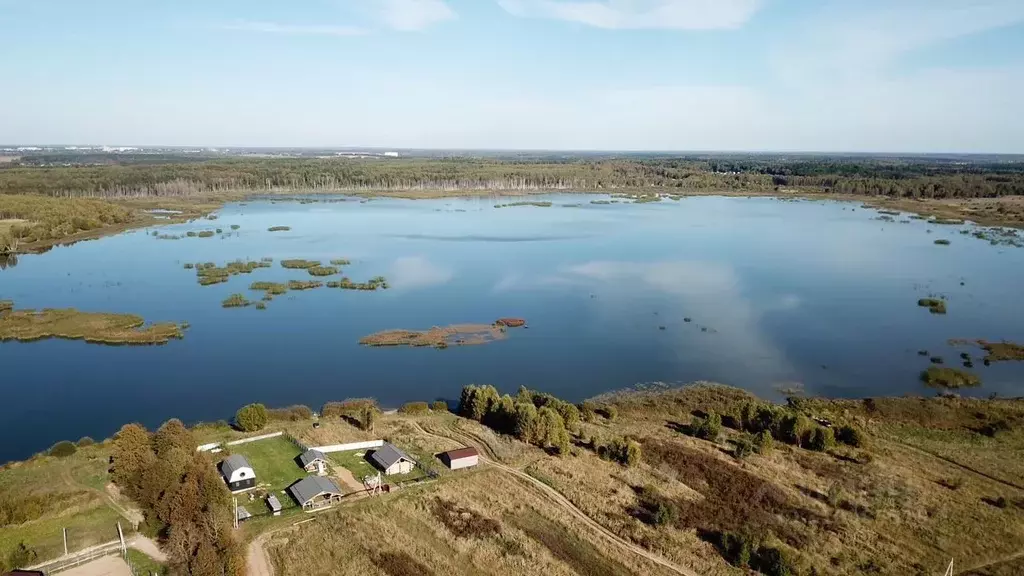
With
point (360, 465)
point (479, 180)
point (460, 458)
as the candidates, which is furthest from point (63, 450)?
point (479, 180)

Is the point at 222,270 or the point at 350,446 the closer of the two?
the point at 350,446

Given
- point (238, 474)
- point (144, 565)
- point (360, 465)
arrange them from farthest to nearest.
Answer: point (360, 465) → point (238, 474) → point (144, 565)

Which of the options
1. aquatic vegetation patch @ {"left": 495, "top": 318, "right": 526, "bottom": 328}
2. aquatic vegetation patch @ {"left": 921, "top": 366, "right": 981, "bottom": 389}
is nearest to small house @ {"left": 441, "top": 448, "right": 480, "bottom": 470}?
aquatic vegetation patch @ {"left": 495, "top": 318, "right": 526, "bottom": 328}

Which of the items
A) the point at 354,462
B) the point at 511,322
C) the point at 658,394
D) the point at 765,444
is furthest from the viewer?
the point at 511,322

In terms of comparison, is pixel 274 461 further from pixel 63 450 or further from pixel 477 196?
pixel 477 196

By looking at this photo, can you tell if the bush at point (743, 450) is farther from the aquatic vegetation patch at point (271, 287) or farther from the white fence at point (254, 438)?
the aquatic vegetation patch at point (271, 287)

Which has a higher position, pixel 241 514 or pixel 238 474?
pixel 238 474

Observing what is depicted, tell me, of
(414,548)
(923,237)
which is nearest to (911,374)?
(414,548)

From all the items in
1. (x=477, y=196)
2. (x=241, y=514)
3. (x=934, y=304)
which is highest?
(x=477, y=196)
